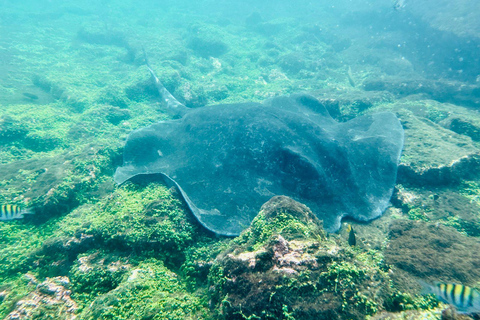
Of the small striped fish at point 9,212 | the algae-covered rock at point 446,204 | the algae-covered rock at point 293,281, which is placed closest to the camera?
the algae-covered rock at point 293,281

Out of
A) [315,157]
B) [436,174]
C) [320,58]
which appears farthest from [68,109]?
[320,58]

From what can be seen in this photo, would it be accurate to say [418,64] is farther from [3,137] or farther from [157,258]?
[3,137]

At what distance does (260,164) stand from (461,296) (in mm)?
3245

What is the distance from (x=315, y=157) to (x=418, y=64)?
21.7m

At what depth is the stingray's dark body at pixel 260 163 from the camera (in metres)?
4.04

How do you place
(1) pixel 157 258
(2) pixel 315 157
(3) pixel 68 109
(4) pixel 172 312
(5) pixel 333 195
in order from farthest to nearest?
(3) pixel 68 109
(2) pixel 315 157
(5) pixel 333 195
(1) pixel 157 258
(4) pixel 172 312

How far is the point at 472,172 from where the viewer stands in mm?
5371

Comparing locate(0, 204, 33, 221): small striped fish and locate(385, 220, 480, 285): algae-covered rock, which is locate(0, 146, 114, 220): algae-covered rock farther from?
locate(385, 220, 480, 285): algae-covered rock

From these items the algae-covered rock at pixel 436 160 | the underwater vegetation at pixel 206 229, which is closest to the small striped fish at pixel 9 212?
the underwater vegetation at pixel 206 229

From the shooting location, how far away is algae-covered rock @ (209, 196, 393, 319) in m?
2.02

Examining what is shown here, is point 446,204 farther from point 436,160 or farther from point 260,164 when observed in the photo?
point 260,164

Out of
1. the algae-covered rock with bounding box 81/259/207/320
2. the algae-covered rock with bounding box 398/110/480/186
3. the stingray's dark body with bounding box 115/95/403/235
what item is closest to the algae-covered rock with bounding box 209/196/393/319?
the algae-covered rock with bounding box 81/259/207/320

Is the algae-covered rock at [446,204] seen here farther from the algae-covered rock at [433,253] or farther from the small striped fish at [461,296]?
the small striped fish at [461,296]

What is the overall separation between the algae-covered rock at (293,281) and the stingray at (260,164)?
3.62 feet
